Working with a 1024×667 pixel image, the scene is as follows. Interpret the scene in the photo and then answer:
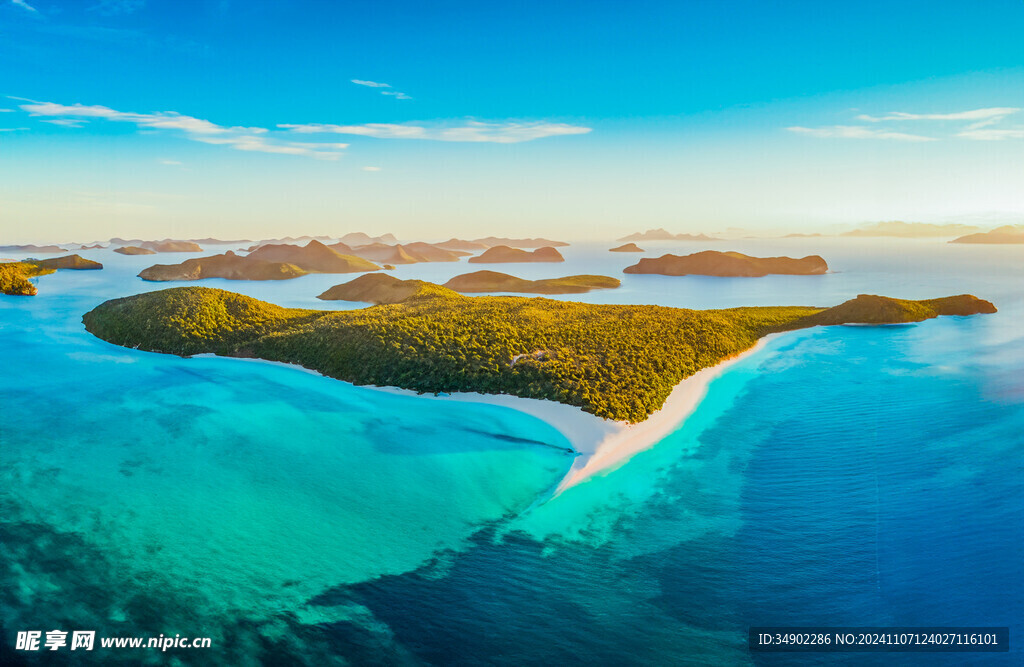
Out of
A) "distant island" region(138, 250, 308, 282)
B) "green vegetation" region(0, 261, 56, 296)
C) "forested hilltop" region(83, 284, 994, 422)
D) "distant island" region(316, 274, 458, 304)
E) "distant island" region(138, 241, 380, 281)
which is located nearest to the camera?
"forested hilltop" region(83, 284, 994, 422)

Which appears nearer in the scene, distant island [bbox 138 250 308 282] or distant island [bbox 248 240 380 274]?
distant island [bbox 138 250 308 282]

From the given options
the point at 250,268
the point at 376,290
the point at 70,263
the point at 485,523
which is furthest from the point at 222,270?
the point at 485,523

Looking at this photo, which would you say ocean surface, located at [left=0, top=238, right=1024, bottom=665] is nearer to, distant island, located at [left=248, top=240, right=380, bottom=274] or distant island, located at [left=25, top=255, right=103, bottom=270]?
distant island, located at [left=248, top=240, right=380, bottom=274]

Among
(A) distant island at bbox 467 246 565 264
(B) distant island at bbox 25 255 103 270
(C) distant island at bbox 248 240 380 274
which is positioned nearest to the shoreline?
(C) distant island at bbox 248 240 380 274

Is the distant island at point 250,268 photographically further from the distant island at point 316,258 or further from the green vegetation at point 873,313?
the green vegetation at point 873,313

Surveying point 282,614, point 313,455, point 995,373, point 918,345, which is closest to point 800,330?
point 918,345

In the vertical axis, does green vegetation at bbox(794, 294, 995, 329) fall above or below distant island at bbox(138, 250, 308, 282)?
below

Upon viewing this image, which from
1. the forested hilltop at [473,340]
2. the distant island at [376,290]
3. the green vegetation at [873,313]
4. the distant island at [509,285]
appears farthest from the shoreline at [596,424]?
the distant island at [509,285]

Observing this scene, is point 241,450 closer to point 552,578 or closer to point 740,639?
point 552,578
